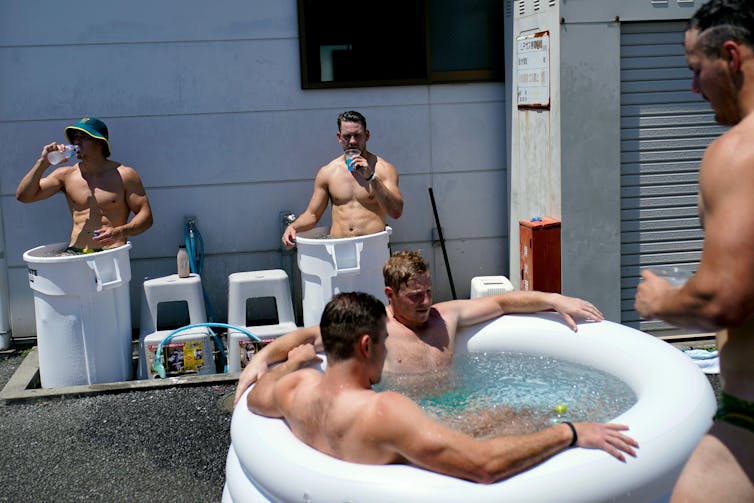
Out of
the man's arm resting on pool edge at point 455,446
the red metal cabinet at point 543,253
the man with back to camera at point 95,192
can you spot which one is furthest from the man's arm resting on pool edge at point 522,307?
the man with back to camera at point 95,192

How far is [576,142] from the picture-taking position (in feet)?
20.2

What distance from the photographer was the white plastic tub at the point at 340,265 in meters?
6.11

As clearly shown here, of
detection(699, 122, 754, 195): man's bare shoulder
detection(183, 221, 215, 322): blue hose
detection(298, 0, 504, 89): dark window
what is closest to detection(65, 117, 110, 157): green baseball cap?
detection(183, 221, 215, 322): blue hose

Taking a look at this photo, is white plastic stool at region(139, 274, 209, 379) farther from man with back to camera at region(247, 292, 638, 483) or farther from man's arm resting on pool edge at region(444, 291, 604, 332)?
man with back to camera at region(247, 292, 638, 483)

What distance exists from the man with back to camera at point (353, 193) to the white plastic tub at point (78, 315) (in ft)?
4.05

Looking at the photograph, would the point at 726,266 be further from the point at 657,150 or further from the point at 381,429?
the point at 657,150

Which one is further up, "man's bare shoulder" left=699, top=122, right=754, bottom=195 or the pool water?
"man's bare shoulder" left=699, top=122, right=754, bottom=195

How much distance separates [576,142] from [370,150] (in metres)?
1.71

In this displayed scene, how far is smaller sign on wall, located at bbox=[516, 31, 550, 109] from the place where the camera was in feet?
20.6

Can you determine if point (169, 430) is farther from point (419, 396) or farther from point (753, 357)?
point (753, 357)

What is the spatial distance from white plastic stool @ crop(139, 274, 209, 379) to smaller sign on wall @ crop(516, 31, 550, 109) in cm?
270

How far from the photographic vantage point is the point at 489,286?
6.29 meters

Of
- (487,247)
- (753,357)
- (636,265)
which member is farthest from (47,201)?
(753,357)

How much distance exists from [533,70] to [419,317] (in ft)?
9.18
